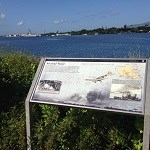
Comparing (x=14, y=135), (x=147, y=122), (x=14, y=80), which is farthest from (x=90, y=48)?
(x=147, y=122)

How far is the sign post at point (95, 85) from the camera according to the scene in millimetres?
4836

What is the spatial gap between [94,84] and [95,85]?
0.03 metres

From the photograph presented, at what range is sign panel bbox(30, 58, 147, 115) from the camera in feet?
16.0

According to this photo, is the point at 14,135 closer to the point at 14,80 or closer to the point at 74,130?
the point at 74,130

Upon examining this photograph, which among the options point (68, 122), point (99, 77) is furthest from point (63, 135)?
point (99, 77)

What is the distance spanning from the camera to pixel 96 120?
6.09m

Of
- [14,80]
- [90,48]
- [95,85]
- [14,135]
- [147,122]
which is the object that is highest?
[90,48]

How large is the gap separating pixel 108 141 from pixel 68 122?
2.10ft

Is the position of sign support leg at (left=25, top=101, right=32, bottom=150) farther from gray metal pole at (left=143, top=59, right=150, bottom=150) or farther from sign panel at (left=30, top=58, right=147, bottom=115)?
gray metal pole at (left=143, top=59, right=150, bottom=150)

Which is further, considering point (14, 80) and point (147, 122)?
point (14, 80)

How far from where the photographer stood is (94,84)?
5.27m

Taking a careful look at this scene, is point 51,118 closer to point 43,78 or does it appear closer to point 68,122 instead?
point 68,122

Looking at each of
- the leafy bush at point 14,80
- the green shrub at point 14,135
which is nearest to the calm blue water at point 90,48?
the leafy bush at point 14,80

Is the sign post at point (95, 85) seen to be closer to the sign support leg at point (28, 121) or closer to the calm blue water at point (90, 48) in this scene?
the sign support leg at point (28, 121)
